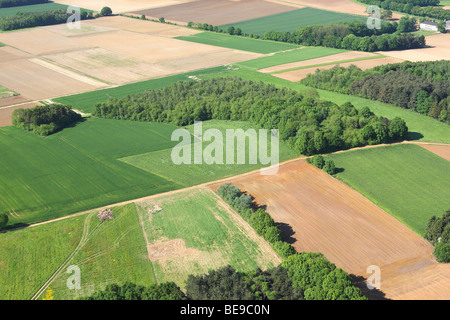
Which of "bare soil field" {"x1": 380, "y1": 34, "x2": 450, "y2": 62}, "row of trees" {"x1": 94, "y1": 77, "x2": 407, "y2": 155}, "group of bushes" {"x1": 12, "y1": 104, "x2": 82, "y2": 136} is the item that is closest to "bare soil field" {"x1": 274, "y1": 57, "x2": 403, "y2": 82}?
"bare soil field" {"x1": 380, "y1": 34, "x2": 450, "y2": 62}

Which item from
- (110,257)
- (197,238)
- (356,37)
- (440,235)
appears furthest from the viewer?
(356,37)

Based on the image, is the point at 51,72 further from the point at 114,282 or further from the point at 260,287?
the point at 260,287

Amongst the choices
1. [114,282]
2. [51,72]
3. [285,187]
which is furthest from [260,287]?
[51,72]

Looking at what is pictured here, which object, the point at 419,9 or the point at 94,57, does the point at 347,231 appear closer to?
the point at 94,57

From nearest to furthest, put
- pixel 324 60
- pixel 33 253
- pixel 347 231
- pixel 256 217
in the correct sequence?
1. pixel 33 253
2. pixel 347 231
3. pixel 256 217
4. pixel 324 60

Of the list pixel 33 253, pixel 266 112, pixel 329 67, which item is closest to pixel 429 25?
pixel 329 67

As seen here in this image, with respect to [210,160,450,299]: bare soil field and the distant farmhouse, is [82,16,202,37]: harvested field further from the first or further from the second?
[210,160,450,299]: bare soil field

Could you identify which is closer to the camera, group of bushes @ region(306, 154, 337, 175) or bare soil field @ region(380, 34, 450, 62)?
group of bushes @ region(306, 154, 337, 175)

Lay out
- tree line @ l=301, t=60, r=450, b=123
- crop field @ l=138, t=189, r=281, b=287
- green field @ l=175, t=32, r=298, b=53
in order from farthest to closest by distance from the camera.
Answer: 1. green field @ l=175, t=32, r=298, b=53
2. tree line @ l=301, t=60, r=450, b=123
3. crop field @ l=138, t=189, r=281, b=287
